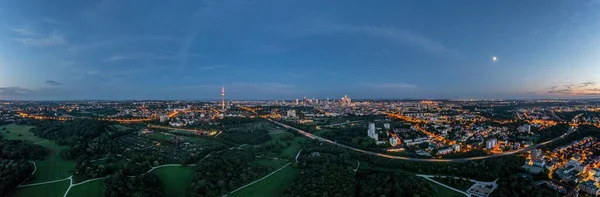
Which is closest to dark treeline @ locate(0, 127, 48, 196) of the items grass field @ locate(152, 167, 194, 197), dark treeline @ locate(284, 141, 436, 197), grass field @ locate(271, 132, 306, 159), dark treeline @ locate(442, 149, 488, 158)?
grass field @ locate(152, 167, 194, 197)

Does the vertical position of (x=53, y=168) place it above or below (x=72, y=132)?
below

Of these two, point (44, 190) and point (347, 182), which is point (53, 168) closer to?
point (44, 190)

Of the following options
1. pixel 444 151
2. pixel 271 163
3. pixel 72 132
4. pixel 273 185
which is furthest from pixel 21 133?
pixel 444 151

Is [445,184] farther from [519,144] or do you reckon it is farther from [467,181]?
[519,144]

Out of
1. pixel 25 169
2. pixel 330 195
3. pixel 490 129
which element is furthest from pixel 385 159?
pixel 25 169

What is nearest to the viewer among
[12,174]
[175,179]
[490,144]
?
[12,174]

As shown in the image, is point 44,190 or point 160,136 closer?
point 44,190

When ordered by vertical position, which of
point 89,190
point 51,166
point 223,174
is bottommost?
point 89,190

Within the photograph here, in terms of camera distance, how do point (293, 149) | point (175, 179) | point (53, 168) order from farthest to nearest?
point (293, 149) < point (53, 168) < point (175, 179)

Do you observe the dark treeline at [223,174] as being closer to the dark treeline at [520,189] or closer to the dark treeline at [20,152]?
the dark treeline at [20,152]
